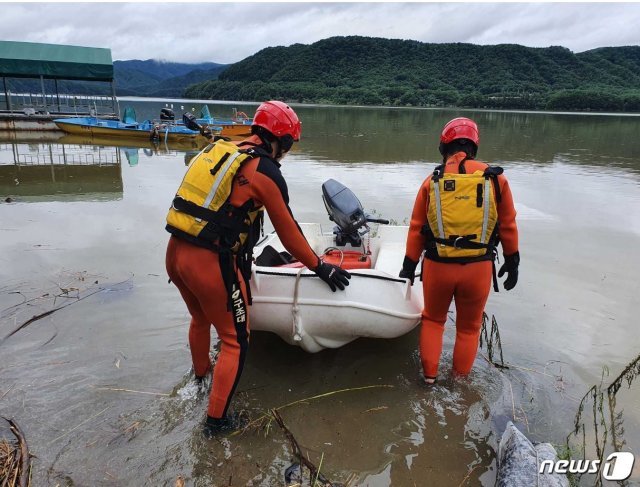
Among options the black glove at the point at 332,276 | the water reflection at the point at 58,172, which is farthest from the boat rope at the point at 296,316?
the water reflection at the point at 58,172

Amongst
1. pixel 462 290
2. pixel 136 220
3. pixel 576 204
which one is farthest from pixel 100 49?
pixel 462 290

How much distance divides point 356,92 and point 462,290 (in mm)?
83710

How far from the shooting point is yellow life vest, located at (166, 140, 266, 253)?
2.51 meters

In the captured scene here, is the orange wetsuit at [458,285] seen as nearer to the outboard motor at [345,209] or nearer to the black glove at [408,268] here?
the black glove at [408,268]

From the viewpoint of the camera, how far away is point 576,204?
920 cm

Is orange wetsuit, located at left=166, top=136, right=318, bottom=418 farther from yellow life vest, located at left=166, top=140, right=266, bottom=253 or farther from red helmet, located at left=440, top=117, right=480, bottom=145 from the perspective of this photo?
red helmet, located at left=440, top=117, right=480, bottom=145

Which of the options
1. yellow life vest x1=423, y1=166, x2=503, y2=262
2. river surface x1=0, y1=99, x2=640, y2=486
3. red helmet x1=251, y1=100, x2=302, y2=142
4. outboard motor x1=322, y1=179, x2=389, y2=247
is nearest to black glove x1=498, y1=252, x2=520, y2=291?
yellow life vest x1=423, y1=166, x2=503, y2=262

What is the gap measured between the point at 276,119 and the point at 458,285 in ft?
5.19

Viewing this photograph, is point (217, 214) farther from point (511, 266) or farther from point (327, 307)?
point (511, 266)

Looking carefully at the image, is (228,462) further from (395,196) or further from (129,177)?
(129,177)

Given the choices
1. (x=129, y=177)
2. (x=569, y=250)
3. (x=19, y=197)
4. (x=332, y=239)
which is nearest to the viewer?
(x=332, y=239)

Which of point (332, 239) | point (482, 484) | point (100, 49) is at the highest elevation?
point (100, 49)

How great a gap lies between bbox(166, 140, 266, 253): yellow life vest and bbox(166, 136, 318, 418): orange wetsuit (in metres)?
0.05
